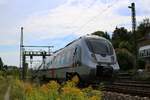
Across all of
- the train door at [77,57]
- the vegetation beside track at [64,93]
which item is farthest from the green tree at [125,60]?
the vegetation beside track at [64,93]

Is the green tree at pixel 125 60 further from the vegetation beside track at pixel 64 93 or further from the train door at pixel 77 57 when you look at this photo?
the vegetation beside track at pixel 64 93

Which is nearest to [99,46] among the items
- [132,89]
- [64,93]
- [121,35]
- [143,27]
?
[132,89]

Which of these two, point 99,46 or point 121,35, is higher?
point 121,35

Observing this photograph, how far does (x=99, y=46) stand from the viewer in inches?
855

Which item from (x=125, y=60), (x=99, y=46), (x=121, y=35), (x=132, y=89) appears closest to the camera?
(x=132, y=89)

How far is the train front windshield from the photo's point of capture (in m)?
21.4

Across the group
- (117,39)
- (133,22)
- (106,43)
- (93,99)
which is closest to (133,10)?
(133,22)

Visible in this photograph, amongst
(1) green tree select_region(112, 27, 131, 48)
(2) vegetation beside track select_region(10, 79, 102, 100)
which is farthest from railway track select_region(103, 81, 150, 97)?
(1) green tree select_region(112, 27, 131, 48)

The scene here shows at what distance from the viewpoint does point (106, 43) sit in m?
22.3

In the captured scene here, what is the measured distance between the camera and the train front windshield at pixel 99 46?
21.4 metres

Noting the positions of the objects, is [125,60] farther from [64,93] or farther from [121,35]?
[64,93]

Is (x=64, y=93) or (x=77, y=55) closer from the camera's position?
(x=64, y=93)

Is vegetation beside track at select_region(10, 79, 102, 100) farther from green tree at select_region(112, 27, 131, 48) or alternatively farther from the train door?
green tree at select_region(112, 27, 131, 48)

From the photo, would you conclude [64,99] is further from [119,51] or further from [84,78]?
[119,51]
